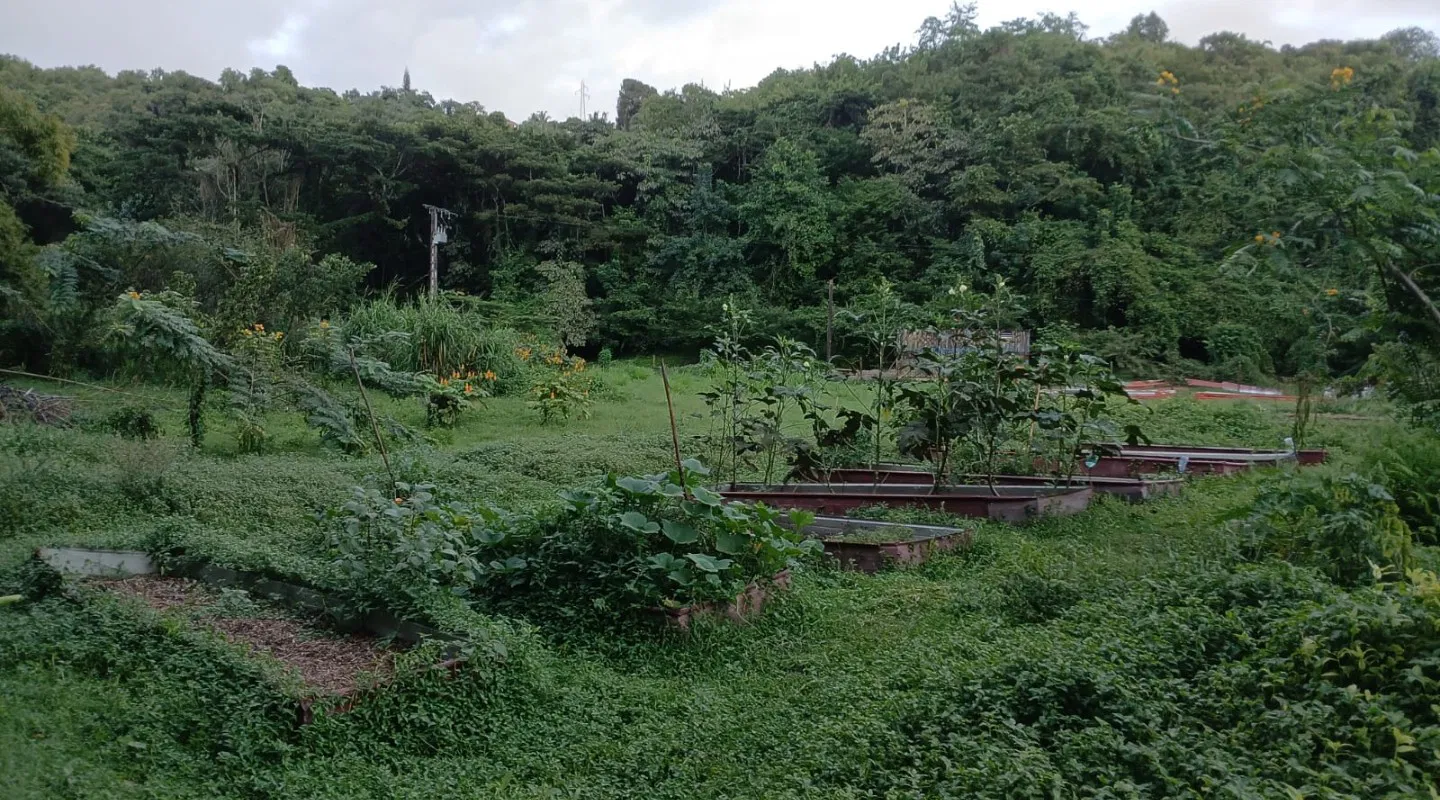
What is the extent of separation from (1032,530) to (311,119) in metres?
→ 25.2

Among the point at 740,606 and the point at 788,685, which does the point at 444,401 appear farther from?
the point at 788,685

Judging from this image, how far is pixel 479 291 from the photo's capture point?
25609 millimetres

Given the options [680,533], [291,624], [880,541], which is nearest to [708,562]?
[680,533]

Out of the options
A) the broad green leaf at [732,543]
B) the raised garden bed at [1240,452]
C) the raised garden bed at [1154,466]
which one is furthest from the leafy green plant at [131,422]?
the raised garden bed at [1240,452]

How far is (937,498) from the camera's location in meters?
6.76

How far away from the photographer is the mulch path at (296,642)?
3562 mm

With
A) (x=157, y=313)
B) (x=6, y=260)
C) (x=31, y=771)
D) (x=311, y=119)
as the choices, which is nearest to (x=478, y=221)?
(x=311, y=119)

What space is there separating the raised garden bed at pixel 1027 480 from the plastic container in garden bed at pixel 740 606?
237cm

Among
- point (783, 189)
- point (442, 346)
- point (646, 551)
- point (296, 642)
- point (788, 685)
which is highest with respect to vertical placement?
point (783, 189)

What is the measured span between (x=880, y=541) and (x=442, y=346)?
367 inches

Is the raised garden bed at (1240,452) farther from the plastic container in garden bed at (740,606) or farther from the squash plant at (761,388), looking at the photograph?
the plastic container in garden bed at (740,606)

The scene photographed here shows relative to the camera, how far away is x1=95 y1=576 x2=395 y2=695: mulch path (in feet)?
11.7

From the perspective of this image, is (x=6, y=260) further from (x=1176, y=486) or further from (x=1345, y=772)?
(x=1345, y=772)

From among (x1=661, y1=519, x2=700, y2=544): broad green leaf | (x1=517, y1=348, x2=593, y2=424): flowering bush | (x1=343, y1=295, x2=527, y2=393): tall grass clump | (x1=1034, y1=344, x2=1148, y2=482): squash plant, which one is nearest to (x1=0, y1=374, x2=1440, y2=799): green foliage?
(x1=661, y1=519, x2=700, y2=544): broad green leaf
